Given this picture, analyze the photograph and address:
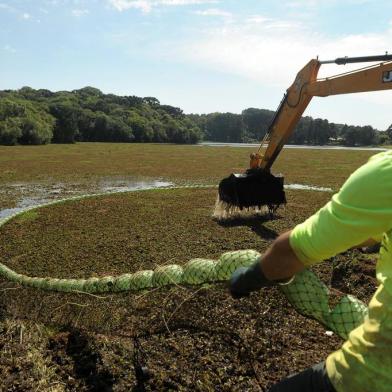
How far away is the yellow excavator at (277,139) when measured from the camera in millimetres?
8945

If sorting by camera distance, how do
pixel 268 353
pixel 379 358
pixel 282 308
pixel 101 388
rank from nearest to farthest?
pixel 379 358, pixel 101 388, pixel 268 353, pixel 282 308

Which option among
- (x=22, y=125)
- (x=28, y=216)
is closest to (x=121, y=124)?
(x=22, y=125)

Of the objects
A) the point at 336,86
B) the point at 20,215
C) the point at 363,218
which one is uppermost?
the point at 336,86

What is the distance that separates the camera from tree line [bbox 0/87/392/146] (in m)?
55.6

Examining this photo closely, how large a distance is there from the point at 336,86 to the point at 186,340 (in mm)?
6630

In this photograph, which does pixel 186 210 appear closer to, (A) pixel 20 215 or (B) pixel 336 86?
(A) pixel 20 215

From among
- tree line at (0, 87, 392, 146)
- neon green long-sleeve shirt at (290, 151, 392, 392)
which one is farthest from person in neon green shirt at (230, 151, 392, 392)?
tree line at (0, 87, 392, 146)

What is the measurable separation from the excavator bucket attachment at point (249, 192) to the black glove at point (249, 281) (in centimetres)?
874

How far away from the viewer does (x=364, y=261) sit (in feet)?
22.8

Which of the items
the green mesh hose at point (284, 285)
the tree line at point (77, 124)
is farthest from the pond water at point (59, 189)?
the tree line at point (77, 124)

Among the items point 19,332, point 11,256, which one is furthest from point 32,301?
point 11,256

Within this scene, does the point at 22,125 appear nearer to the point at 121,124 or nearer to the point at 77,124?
the point at 77,124

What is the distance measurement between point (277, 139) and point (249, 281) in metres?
9.18

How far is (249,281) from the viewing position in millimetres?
1986
